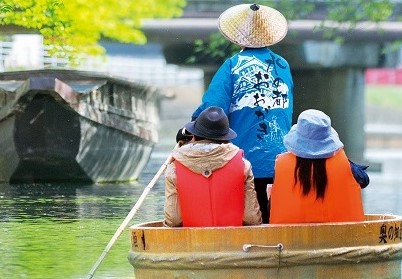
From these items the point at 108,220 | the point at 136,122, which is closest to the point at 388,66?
the point at 136,122

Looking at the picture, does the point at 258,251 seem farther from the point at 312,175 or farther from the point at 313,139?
the point at 313,139

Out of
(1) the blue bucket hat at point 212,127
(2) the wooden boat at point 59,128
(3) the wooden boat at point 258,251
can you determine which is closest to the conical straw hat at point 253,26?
(1) the blue bucket hat at point 212,127

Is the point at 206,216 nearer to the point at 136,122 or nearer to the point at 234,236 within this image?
the point at 234,236

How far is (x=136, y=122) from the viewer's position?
79.7ft

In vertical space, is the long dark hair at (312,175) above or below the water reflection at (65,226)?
above

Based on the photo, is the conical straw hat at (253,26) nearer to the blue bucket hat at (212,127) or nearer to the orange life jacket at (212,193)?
the blue bucket hat at (212,127)

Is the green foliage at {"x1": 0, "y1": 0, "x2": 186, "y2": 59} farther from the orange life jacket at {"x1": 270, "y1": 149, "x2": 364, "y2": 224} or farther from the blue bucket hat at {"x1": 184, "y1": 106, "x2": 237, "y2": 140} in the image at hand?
the orange life jacket at {"x1": 270, "y1": 149, "x2": 364, "y2": 224}

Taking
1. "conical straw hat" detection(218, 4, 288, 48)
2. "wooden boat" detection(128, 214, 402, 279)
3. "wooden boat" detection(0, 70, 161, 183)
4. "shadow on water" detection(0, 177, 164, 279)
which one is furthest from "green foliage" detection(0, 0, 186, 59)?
"wooden boat" detection(128, 214, 402, 279)

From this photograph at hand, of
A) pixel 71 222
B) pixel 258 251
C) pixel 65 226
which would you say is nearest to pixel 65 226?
pixel 65 226

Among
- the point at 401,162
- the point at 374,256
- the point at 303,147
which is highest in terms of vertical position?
the point at 303,147

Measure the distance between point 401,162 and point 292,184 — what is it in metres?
30.6

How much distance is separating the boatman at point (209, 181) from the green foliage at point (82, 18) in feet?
21.3

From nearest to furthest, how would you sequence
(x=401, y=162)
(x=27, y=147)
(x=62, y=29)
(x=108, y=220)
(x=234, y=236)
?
(x=234, y=236)
(x=108, y=220)
(x=62, y=29)
(x=27, y=147)
(x=401, y=162)

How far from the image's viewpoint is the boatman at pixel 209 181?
808 centimetres
